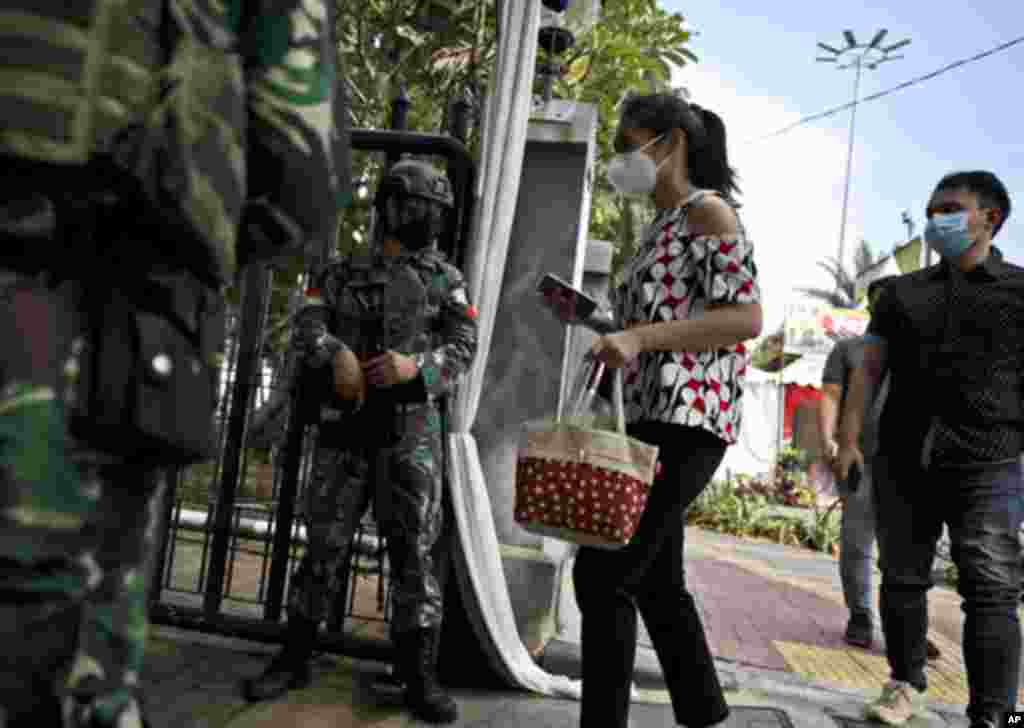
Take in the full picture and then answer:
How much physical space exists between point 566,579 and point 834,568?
5.04 meters

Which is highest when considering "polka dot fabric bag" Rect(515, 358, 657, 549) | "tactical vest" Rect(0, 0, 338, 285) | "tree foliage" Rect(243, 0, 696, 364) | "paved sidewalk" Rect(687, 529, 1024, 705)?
"tree foliage" Rect(243, 0, 696, 364)

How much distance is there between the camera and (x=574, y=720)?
299 cm

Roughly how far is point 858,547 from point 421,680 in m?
3.02

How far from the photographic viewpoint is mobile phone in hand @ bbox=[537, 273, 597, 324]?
234cm

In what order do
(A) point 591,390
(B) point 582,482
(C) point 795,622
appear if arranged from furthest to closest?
1. (C) point 795,622
2. (A) point 591,390
3. (B) point 582,482

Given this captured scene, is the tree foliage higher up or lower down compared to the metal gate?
higher up

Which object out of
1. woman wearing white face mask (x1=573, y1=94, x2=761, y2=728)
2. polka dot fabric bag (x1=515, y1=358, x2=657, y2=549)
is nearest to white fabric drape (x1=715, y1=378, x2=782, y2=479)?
woman wearing white face mask (x1=573, y1=94, x2=761, y2=728)

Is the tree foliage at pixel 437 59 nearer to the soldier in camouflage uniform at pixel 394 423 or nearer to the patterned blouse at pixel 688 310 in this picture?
the soldier in camouflage uniform at pixel 394 423

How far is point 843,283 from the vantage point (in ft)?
119

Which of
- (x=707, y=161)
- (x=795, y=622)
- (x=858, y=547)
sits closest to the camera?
(x=707, y=161)

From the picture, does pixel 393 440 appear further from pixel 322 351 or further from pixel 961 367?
pixel 961 367

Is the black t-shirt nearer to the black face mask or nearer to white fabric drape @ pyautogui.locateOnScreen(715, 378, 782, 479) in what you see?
the black face mask

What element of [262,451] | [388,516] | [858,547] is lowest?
[858,547]

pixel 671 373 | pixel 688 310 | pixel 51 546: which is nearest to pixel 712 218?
pixel 688 310
